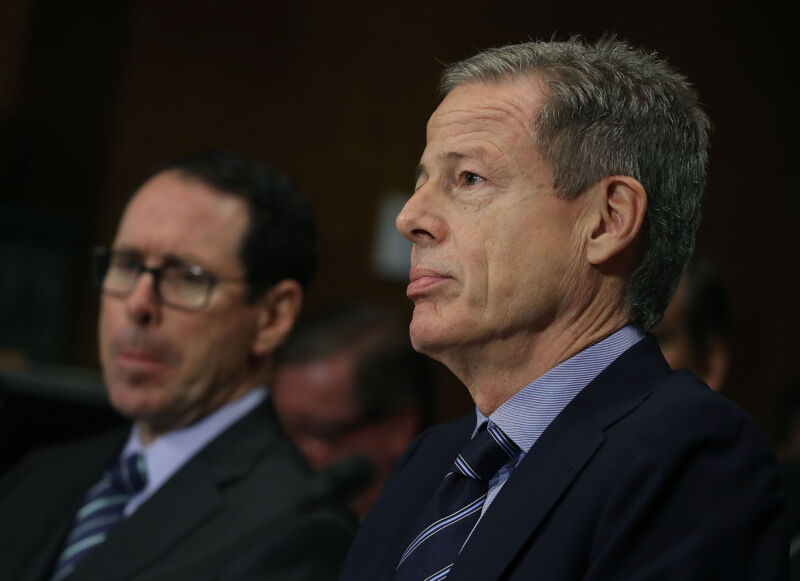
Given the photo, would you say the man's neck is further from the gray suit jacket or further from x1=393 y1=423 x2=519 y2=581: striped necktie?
the gray suit jacket

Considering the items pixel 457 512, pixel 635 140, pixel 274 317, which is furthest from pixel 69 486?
pixel 635 140

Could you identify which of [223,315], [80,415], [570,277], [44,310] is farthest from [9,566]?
[44,310]

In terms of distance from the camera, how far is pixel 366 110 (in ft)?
15.9

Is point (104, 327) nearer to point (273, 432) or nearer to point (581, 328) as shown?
point (273, 432)

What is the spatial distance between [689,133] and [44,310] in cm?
304

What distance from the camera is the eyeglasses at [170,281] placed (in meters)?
2.29

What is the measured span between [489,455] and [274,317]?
1.05 m

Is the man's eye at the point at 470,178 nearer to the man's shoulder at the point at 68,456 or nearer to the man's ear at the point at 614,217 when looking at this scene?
the man's ear at the point at 614,217

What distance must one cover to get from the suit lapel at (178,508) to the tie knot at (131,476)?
0.13 metres

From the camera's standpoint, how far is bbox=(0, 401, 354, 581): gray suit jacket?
6.33 ft

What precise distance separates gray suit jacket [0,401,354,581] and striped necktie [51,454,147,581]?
1.2 inches

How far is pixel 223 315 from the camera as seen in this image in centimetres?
231

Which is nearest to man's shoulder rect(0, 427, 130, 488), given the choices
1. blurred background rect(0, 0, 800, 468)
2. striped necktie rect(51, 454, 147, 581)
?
striped necktie rect(51, 454, 147, 581)

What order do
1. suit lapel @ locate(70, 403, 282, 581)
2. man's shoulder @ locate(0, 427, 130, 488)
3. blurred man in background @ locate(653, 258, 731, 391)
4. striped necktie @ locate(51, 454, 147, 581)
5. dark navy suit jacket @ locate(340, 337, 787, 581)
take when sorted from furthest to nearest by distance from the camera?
1. blurred man in background @ locate(653, 258, 731, 391)
2. man's shoulder @ locate(0, 427, 130, 488)
3. striped necktie @ locate(51, 454, 147, 581)
4. suit lapel @ locate(70, 403, 282, 581)
5. dark navy suit jacket @ locate(340, 337, 787, 581)
